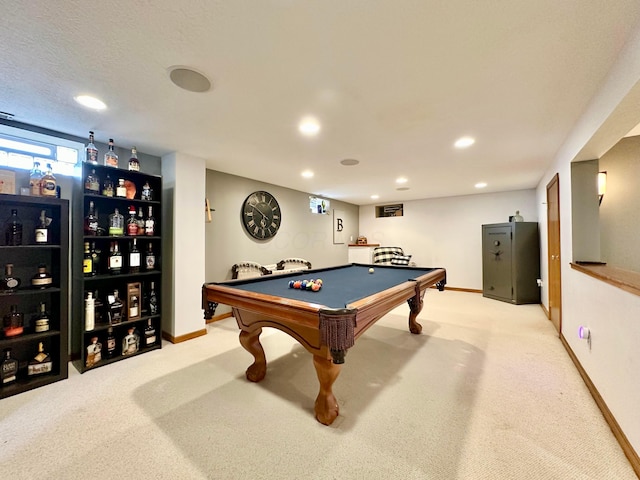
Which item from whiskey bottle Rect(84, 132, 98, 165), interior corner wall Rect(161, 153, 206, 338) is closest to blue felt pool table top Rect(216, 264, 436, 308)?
interior corner wall Rect(161, 153, 206, 338)

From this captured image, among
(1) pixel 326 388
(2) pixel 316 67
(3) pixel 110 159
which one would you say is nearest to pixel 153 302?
(3) pixel 110 159

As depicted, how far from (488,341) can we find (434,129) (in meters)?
2.40

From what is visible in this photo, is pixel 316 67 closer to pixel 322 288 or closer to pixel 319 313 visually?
pixel 319 313

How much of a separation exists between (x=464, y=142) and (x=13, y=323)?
4354 millimetres

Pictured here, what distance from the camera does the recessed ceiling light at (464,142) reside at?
2.59 meters

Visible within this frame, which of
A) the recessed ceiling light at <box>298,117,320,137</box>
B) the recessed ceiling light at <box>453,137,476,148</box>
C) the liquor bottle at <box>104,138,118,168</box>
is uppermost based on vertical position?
the recessed ceiling light at <box>298,117,320,137</box>

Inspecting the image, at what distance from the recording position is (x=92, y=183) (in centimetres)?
245

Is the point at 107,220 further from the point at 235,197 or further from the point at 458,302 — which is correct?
the point at 458,302

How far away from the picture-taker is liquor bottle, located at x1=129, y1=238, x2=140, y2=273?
2664 mm

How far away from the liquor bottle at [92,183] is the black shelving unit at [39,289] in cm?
24

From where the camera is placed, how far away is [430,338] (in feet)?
9.99

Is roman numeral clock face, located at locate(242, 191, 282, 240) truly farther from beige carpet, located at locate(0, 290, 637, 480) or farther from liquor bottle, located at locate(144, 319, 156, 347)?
beige carpet, located at locate(0, 290, 637, 480)

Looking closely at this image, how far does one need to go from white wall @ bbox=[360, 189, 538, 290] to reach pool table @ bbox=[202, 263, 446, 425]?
12.7ft

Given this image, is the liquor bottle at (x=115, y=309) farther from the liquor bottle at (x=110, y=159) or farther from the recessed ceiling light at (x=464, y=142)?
the recessed ceiling light at (x=464, y=142)
